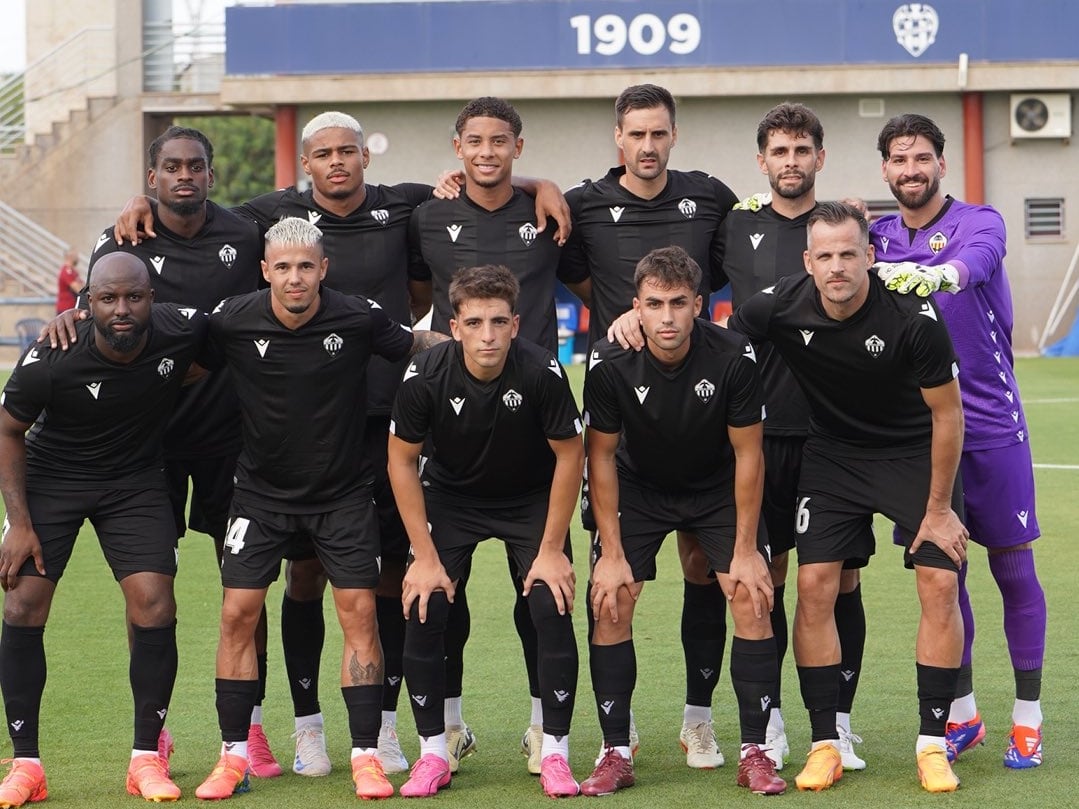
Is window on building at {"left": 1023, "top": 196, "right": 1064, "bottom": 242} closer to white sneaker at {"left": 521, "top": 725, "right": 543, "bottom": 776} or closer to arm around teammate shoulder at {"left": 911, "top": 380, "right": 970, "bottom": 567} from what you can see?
arm around teammate shoulder at {"left": 911, "top": 380, "right": 970, "bottom": 567}

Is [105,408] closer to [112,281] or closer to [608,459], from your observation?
[112,281]

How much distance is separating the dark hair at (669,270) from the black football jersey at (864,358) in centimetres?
31

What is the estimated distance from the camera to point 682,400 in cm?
571

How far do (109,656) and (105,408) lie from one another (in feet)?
7.91

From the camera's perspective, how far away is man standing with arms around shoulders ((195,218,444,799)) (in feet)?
18.6

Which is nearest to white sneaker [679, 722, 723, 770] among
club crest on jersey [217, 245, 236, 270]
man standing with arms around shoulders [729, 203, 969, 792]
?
man standing with arms around shoulders [729, 203, 969, 792]

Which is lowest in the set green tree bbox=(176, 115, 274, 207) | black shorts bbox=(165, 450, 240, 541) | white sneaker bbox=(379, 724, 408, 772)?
white sneaker bbox=(379, 724, 408, 772)

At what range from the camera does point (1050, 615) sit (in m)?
8.18

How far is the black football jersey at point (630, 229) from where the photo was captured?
250 inches

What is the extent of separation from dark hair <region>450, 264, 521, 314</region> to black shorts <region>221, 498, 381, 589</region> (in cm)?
89

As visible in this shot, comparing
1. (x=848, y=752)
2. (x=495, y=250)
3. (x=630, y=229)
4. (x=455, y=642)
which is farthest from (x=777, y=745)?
(x=495, y=250)

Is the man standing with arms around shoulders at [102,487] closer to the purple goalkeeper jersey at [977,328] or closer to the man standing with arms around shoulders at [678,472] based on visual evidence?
the man standing with arms around shoulders at [678,472]

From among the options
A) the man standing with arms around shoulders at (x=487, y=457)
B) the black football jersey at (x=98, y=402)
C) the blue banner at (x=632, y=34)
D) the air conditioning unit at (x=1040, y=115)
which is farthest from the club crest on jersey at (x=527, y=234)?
the air conditioning unit at (x=1040, y=115)

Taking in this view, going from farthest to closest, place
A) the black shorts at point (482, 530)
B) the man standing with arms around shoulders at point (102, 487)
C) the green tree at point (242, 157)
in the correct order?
the green tree at point (242, 157) < the black shorts at point (482, 530) < the man standing with arms around shoulders at point (102, 487)
